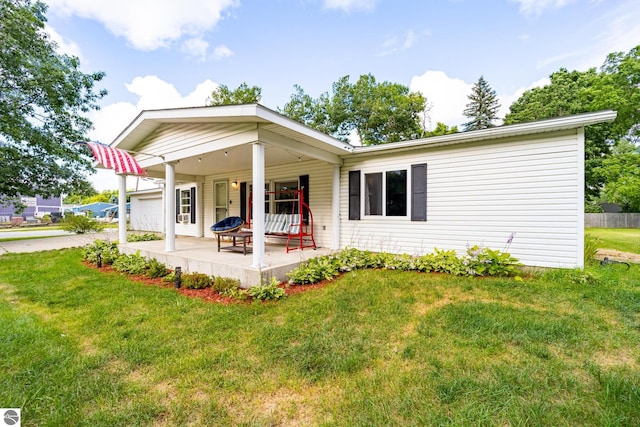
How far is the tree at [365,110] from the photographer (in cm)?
1950

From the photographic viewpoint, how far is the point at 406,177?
587cm

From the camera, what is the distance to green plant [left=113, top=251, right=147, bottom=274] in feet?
18.0

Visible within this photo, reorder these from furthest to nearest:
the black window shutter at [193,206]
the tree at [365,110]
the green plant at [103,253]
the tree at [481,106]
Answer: the tree at [481,106] < the tree at [365,110] < the black window shutter at [193,206] < the green plant at [103,253]

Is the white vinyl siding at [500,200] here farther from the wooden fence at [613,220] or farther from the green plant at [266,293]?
the wooden fence at [613,220]

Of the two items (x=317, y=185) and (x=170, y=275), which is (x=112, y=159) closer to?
(x=170, y=275)

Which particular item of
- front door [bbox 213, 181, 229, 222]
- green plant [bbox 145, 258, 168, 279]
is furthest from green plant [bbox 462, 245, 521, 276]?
front door [bbox 213, 181, 229, 222]

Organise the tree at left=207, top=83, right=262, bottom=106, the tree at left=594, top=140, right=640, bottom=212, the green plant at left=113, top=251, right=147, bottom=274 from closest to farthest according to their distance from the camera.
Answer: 1. the green plant at left=113, top=251, right=147, bottom=274
2. the tree at left=594, top=140, right=640, bottom=212
3. the tree at left=207, top=83, right=262, bottom=106

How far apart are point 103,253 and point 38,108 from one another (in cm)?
944

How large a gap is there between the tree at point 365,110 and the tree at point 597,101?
7630mm

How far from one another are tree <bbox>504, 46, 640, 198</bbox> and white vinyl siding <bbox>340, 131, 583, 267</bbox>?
11014 mm

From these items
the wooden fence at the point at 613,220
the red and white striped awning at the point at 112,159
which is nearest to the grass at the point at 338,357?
the red and white striped awning at the point at 112,159

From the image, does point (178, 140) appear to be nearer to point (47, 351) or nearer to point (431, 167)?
point (47, 351)

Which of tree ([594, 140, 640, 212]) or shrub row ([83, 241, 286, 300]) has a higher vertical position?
tree ([594, 140, 640, 212])

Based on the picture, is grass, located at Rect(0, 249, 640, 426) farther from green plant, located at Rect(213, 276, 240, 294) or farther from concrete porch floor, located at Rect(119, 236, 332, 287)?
concrete porch floor, located at Rect(119, 236, 332, 287)
